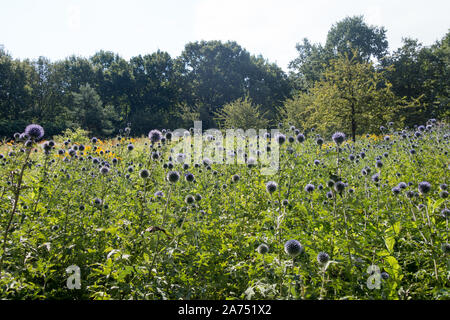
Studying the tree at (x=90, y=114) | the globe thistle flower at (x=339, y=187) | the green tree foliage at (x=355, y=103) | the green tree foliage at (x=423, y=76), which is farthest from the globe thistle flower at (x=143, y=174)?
the green tree foliage at (x=423, y=76)

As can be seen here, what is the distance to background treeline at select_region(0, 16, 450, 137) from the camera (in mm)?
33625

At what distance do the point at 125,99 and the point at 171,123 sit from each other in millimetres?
10896

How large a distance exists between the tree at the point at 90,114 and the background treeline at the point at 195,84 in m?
0.12

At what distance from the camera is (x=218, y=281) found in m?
2.51

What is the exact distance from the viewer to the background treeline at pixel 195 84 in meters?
33.6

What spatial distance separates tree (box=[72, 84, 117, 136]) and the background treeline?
0.38 ft

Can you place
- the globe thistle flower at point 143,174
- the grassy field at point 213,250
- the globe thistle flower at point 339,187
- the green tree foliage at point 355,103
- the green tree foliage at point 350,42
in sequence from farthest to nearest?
the green tree foliage at point 350,42 < the green tree foliage at point 355,103 < the globe thistle flower at point 143,174 < the globe thistle flower at point 339,187 < the grassy field at point 213,250

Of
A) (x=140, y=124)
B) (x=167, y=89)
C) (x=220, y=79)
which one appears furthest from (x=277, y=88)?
(x=140, y=124)

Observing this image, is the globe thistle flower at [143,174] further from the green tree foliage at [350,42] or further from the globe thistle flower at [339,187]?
the green tree foliage at [350,42]

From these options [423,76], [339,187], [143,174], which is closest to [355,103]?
[339,187]

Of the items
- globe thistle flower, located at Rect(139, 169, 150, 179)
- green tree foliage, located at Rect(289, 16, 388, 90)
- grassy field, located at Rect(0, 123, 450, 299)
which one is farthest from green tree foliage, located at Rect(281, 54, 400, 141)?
green tree foliage, located at Rect(289, 16, 388, 90)

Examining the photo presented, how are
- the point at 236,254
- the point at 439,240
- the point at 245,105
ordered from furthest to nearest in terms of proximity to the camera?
the point at 245,105 → the point at 236,254 → the point at 439,240

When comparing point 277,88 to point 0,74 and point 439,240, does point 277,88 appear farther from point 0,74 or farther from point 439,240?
point 439,240

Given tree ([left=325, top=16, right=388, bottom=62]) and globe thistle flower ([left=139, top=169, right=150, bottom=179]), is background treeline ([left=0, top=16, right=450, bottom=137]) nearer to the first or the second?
tree ([left=325, top=16, right=388, bottom=62])
